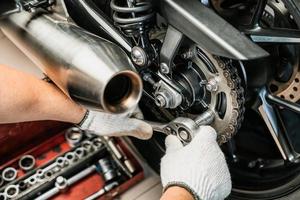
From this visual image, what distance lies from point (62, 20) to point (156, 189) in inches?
19.1

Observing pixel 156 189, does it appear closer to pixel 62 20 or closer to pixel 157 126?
pixel 157 126

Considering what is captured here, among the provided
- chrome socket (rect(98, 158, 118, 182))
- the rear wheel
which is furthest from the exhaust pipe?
chrome socket (rect(98, 158, 118, 182))

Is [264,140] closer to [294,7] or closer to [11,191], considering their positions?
[294,7]

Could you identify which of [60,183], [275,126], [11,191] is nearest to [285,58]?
[275,126]

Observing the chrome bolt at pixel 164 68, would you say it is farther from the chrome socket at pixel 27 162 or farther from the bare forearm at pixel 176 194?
the chrome socket at pixel 27 162

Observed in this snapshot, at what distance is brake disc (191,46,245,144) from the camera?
86 centimetres

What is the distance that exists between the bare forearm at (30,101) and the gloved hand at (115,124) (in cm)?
2

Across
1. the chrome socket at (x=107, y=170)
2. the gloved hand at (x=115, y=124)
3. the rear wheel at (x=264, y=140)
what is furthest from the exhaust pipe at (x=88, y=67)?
the chrome socket at (x=107, y=170)

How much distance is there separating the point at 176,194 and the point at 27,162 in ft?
1.79

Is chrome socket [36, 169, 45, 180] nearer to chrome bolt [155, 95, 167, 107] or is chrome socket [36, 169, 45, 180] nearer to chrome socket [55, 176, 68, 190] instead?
chrome socket [55, 176, 68, 190]

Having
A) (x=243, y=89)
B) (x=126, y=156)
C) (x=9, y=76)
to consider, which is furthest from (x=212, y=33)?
(x=126, y=156)

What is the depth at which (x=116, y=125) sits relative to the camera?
1.01 metres

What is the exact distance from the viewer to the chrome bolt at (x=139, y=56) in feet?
2.83

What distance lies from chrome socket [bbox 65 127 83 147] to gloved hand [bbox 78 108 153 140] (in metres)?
0.26
